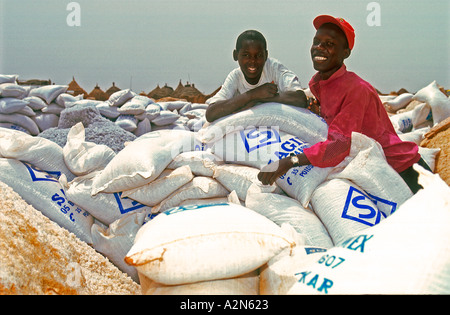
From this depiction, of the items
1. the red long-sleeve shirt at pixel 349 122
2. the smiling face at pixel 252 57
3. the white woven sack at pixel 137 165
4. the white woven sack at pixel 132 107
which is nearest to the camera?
the red long-sleeve shirt at pixel 349 122

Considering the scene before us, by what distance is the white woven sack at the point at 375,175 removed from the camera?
151 cm

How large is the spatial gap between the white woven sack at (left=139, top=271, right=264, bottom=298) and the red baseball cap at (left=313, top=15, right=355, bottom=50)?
3.45 ft

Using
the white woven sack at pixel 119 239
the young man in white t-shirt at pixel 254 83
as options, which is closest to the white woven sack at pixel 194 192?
the white woven sack at pixel 119 239

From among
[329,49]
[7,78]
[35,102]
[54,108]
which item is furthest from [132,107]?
[329,49]

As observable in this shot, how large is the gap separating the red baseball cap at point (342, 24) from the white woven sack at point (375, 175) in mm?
420

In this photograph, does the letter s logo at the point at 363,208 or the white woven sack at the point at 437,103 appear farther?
the white woven sack at the point at 437,103

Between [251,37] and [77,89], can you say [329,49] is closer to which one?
[251,37]

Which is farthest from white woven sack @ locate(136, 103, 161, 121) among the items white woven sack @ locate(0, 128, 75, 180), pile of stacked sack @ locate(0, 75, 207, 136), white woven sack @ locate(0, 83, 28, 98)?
white woven sack @ locate(0, 128, 75, 180)

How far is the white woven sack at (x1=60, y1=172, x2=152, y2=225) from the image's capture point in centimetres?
177

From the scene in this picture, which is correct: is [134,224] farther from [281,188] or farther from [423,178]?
[423,178]

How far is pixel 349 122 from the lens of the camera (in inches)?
60.4

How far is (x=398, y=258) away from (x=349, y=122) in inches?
30.1

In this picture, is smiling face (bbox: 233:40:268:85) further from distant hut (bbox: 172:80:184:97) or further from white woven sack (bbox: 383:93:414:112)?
distant hut (bbox: 172:80:184:97)

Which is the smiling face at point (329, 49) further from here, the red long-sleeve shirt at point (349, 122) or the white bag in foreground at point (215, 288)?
the white bag in foreground at point (215, 288)
